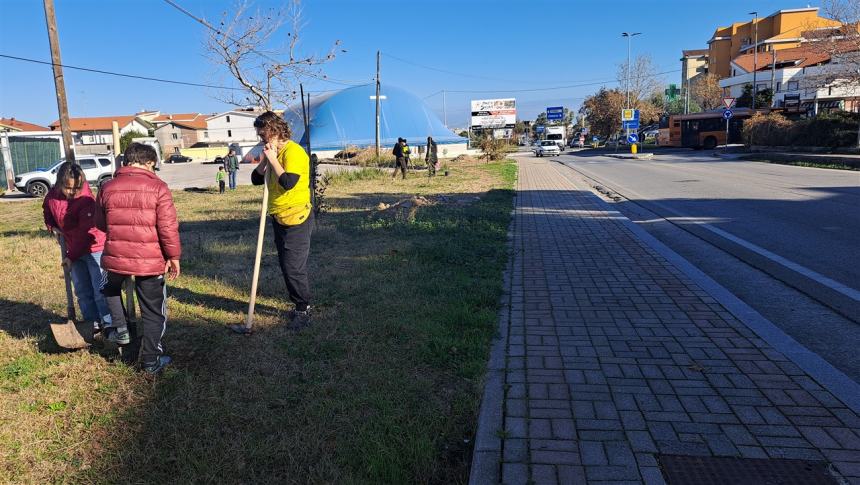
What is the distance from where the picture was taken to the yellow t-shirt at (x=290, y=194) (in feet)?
15.6

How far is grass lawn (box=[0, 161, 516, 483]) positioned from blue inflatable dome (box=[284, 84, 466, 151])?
50.6m

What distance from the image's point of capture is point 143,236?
3906mm

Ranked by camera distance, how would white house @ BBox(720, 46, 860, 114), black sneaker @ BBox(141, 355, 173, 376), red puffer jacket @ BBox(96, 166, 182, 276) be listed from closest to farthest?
red puffer jacket @ BBox(96, 166, 182, 276) → black sneaker @ BBox(141, 355, 173, 376) → white house @ BBox(720, 46, 860, 114)

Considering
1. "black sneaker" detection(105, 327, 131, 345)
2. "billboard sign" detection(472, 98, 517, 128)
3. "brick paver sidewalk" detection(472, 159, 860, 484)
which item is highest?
"billboard sign" detection(472, 98, 517, 128)

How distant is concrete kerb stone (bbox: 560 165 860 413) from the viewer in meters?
3.54

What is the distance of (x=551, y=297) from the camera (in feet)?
19.2

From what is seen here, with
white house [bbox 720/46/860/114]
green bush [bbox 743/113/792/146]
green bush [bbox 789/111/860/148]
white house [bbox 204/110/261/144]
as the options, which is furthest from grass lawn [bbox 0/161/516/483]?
white house [bbox 204/110/261/144]

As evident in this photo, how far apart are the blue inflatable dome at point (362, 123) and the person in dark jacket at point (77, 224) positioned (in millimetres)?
51875

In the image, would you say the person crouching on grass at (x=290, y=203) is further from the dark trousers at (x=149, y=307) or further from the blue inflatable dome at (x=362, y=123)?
the blue inflatable dome at (x=362, y=123)

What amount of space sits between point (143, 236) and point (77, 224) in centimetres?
102

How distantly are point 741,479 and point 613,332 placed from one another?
2060 mm

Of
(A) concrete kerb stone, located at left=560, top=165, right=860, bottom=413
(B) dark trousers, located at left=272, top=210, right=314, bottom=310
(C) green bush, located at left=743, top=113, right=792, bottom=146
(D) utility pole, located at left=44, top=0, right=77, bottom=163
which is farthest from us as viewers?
(C) green bush, located at left=743, top=113, right=792, bottom=146

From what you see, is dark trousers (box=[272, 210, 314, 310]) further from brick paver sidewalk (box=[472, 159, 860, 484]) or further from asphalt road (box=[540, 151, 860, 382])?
asphalt road (box=[540, 151, 860, 382])

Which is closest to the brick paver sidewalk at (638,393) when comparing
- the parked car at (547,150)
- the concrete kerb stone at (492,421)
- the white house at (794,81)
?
the concrete kerb stone at (492,421)
